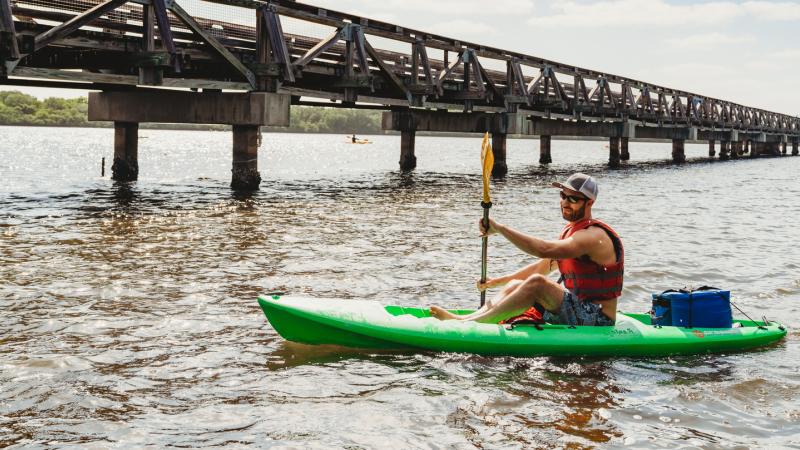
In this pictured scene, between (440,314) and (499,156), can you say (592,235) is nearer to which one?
(440,314)

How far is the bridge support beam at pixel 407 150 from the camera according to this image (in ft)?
125

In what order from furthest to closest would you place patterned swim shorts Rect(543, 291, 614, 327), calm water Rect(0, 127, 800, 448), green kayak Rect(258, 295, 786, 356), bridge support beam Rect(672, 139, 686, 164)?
bridge support beam Rect(672, 139, 686, 164)
patterned swim shorts Rect(543, 291, 614, 327)
green kayak Rect(258, 295, 786, 356)
calm water Rect(0, 127, 800, 448)

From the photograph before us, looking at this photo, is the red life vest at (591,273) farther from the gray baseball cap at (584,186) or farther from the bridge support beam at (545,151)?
the bridge support beam at (545,151)

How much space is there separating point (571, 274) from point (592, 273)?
0.68 ft

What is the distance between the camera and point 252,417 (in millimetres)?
5625

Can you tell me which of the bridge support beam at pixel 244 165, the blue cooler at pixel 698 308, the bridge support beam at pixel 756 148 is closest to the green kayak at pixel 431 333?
the blue cooler at pixel 698 308

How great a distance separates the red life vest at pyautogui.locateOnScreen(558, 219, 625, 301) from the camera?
22.9ft

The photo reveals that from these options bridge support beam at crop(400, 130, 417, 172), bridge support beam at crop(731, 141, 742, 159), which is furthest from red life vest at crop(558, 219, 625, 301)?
bridge support beam at crop(731, 141, 742, 159)

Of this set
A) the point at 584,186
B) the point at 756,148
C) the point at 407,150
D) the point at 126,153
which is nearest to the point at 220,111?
the point at 126,153

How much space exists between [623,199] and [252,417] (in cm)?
2172

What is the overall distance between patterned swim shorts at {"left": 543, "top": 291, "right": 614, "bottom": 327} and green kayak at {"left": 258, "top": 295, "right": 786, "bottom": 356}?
8 centimetres

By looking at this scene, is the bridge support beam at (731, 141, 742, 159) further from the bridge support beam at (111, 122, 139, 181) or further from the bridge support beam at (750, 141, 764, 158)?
the bridge support beam at (111, 122, 139, 181)

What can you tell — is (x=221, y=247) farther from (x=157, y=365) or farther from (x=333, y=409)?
(x=333, y=409)

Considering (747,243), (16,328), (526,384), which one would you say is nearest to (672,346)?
(526,384)
